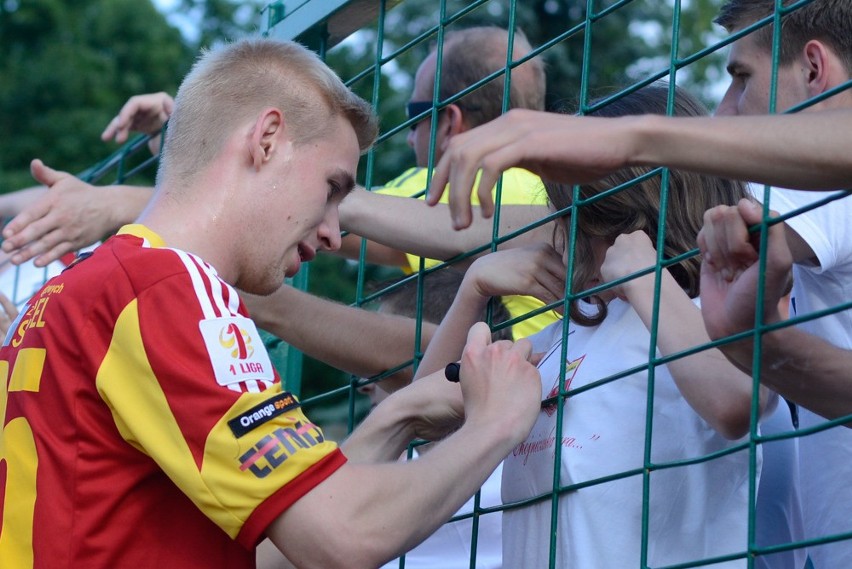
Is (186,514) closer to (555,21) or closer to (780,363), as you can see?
(780,363)

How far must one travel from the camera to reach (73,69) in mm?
15719

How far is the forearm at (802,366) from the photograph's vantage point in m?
2.20

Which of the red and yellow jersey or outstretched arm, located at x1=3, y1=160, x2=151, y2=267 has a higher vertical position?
outstretched arm, located at x1=3, y1=160, x2=151, y2=267

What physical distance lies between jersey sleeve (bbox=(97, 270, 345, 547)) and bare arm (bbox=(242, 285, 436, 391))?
1.17 meters

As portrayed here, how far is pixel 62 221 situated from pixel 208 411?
5.29 ft

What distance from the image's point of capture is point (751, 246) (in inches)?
83.0

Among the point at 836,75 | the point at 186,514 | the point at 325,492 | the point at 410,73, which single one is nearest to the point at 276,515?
the point at 325,492

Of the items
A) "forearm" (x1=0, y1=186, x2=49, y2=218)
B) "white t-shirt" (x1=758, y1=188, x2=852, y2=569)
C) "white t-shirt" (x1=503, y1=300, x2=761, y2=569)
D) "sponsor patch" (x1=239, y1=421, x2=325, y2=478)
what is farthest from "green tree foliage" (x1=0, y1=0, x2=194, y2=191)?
"sponsor patch" (x1=239, y1=421, x2=325, y2=478)

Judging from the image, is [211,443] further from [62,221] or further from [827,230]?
[62,221]

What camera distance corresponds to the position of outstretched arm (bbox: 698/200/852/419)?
82.1 inches

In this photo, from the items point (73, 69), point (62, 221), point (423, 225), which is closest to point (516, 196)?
point (423, 225)

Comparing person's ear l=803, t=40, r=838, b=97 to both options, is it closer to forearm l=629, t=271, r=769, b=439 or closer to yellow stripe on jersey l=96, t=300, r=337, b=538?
forearm l=629, t=271, r=769, b=439

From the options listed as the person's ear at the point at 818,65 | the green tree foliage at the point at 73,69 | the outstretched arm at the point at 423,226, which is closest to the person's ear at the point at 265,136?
the outstretched arm at the point at 423,226

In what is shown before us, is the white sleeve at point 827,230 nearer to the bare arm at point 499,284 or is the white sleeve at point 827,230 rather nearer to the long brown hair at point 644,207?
the long brown hair at point 644,207
